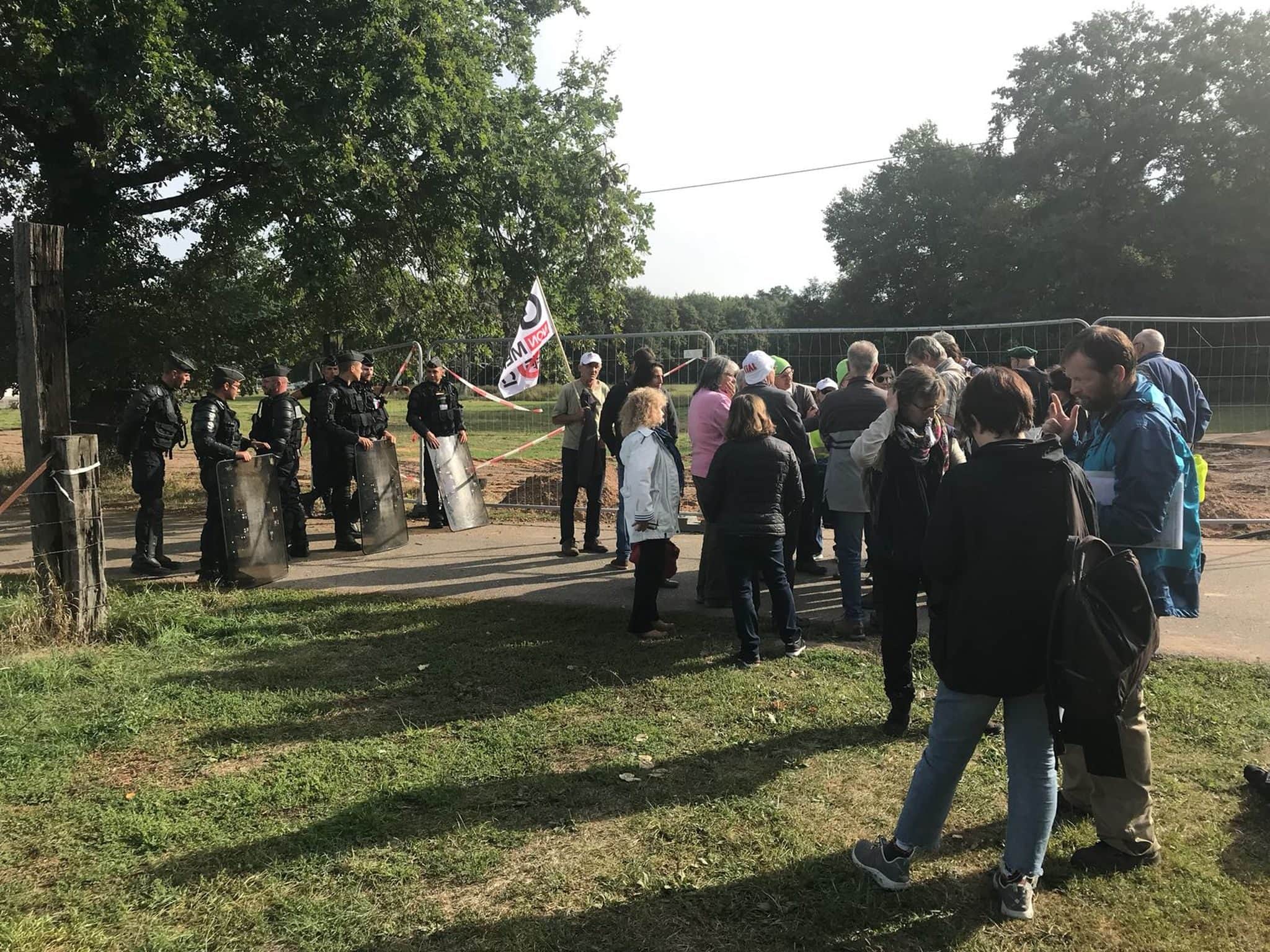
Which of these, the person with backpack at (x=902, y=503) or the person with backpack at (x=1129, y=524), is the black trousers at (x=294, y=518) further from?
the person with backpack at (x=1129, y=524)

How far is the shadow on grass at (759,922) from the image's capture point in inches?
115

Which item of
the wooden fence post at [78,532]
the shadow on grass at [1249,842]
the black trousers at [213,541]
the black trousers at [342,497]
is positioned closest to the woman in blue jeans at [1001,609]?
the shadow on grass at [1249,842]

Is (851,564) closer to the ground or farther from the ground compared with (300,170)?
closer to the ground

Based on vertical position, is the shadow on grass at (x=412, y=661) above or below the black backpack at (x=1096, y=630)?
below

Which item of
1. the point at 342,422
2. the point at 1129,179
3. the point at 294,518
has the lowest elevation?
the point at 294,518

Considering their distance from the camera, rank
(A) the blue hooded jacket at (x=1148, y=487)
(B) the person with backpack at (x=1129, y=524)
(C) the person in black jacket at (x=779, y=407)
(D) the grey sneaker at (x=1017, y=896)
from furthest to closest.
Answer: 1. (C) the person in black jacket at (x=779, y=407)
2. (A) the blue hooded jacket at (x=1148, y=487)
3. (B) the person with backpack at (x=1129, y=524)
4. (D) the grey sneaker at (x=1017, y=896)

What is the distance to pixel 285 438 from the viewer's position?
27.4 ft

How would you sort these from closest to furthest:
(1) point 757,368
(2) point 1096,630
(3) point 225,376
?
1. (2) point 1096,630
2. (1) point 757,368
3. (3) point 225,376

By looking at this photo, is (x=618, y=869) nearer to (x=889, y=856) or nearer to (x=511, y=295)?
(x=889, y=856)

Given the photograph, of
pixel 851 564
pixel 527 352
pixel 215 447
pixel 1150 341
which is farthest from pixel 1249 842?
pixel 527 352

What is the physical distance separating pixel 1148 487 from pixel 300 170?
1090 cm

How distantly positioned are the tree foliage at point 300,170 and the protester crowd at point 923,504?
4502mm

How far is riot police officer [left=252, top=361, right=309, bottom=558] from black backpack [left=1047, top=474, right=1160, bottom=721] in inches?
266

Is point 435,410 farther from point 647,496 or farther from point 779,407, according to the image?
point 779,407
